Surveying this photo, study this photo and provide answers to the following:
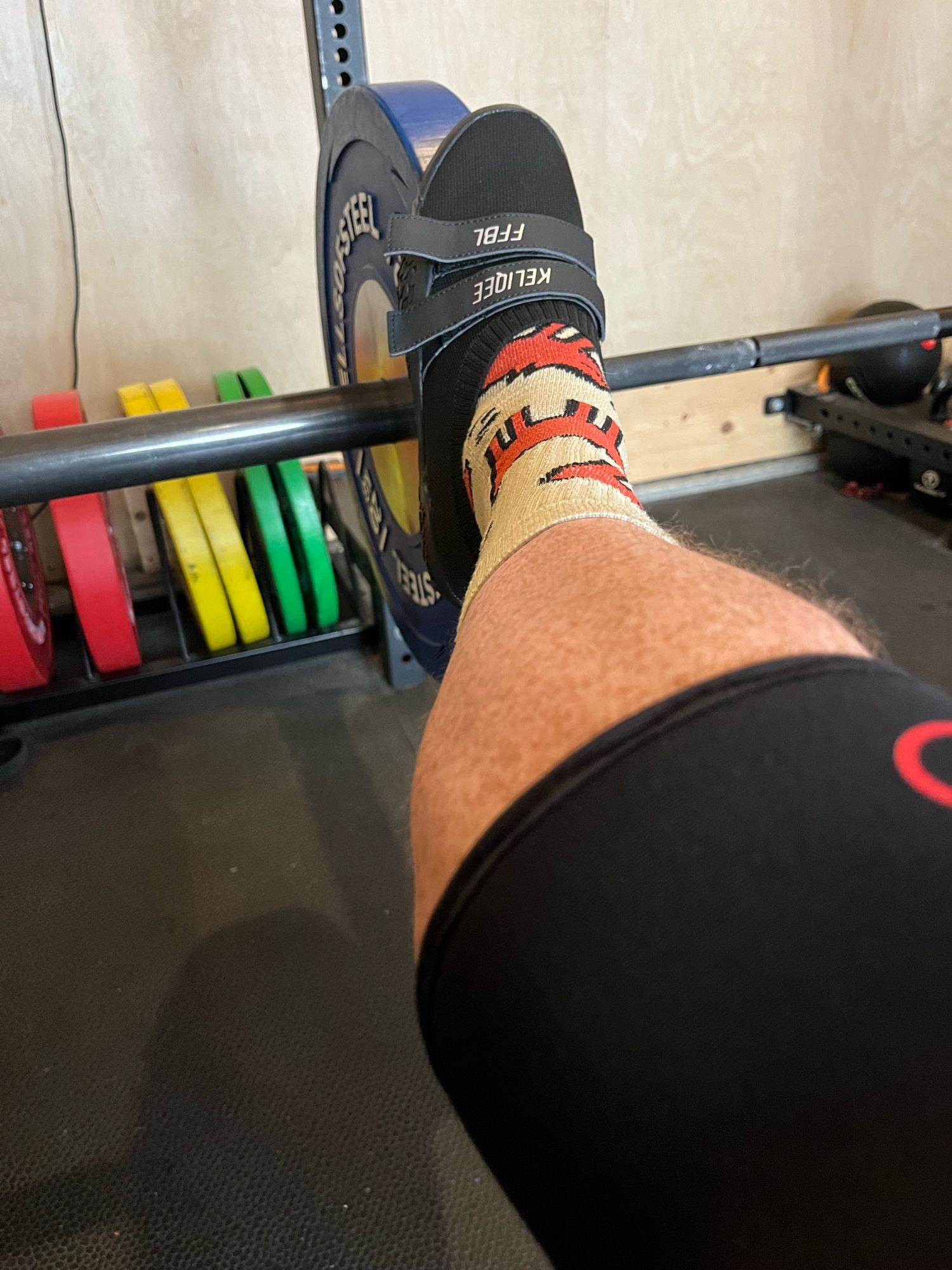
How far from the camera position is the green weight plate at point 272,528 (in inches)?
49.7

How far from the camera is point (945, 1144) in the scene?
0.62ft

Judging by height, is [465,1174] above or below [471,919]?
below

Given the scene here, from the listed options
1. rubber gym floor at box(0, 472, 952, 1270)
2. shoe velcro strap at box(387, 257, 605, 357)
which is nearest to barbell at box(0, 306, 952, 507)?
shoe velcro strap at box(387, 257, 605, 357)

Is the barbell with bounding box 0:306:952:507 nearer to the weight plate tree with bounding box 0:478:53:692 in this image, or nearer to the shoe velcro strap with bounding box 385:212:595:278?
the shoe velcro strap with bounding box 385:212:595:278

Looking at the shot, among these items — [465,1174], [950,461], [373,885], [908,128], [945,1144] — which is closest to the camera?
[945,1144]

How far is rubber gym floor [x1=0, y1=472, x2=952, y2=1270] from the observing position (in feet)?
2.32

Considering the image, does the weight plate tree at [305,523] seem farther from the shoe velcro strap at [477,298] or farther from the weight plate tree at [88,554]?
the shoe velcro strap at [477,298]

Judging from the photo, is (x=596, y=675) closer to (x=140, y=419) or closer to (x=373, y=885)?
(x=140, y=419)

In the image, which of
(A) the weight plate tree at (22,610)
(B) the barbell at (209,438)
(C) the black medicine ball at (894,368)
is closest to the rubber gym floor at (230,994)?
(A) the weight plate tree at (22,610)

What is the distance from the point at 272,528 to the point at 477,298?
0.64 metres

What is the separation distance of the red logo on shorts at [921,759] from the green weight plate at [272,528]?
3.65 ft

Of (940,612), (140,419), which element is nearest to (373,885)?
(140,419)

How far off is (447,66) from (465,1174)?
4.92ft

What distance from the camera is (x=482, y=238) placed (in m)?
0.71
